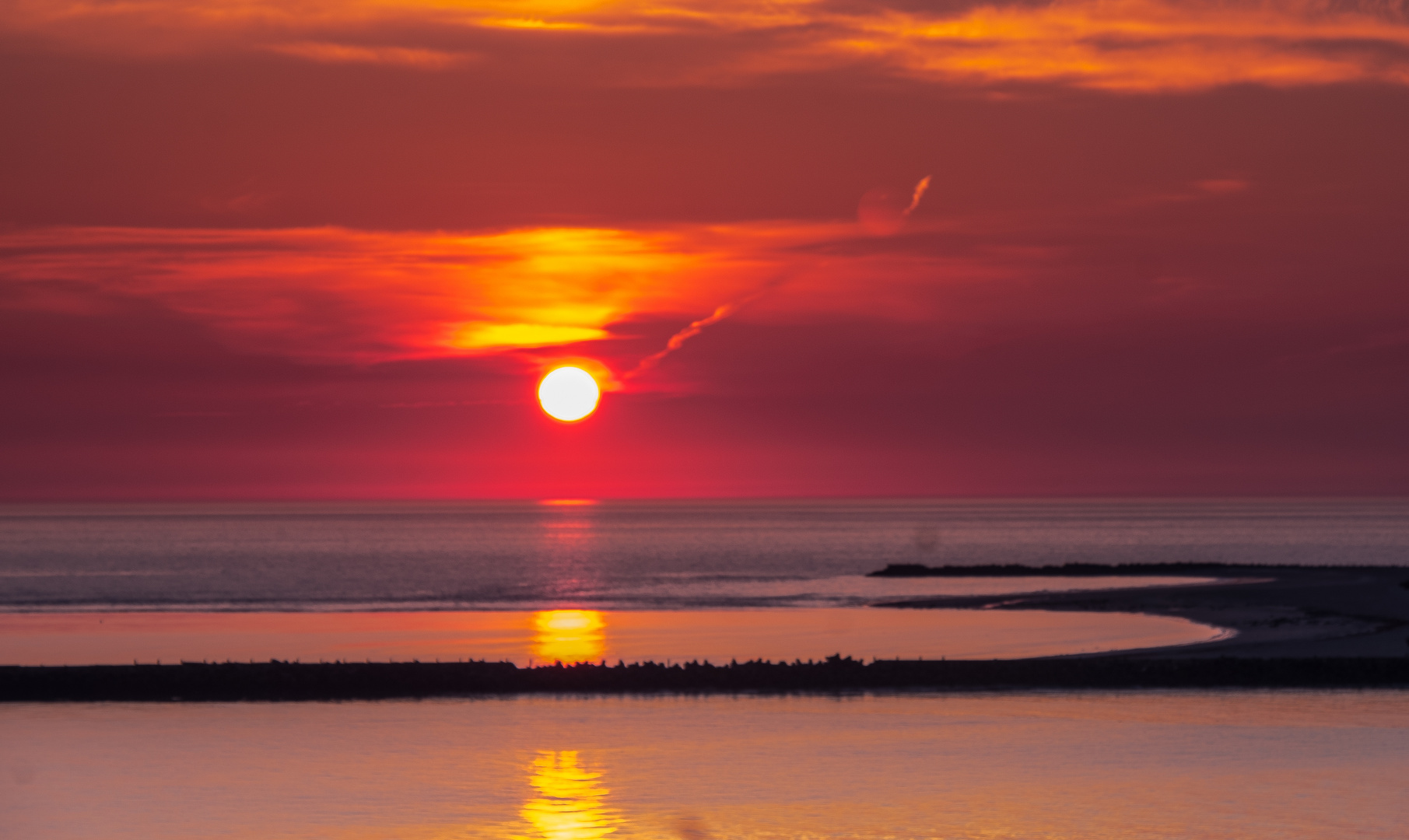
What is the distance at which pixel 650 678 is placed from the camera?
132ft

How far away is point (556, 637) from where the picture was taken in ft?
193

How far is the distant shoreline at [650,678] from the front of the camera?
39312mm

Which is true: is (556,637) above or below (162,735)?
above

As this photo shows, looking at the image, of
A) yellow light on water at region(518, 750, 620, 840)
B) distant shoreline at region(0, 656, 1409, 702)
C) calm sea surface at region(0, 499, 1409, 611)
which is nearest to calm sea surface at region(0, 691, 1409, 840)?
yellow light on water at region(518, 750, 620, 840)

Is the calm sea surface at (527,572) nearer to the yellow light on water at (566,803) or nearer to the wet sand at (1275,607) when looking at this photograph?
the wet sand at (1275,607)

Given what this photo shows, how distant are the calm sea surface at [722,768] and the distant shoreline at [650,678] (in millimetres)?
1200

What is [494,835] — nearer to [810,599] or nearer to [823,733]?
[823,733]

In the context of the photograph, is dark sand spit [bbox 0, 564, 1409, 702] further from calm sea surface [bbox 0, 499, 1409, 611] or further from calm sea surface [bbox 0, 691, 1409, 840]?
calm sea surface [bbox 0, 499, 1409, 611]

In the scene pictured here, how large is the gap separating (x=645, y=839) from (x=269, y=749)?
1227 centimetres

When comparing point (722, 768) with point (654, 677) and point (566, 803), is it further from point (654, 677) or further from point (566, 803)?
point (654, 677)

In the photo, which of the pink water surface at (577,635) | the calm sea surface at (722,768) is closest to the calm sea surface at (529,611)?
the pink water surface at (577,635)

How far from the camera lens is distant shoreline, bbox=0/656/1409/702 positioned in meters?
39.3

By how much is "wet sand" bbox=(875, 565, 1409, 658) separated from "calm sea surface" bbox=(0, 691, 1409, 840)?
1174cm

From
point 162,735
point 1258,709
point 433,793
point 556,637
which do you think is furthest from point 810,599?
point 433,793
